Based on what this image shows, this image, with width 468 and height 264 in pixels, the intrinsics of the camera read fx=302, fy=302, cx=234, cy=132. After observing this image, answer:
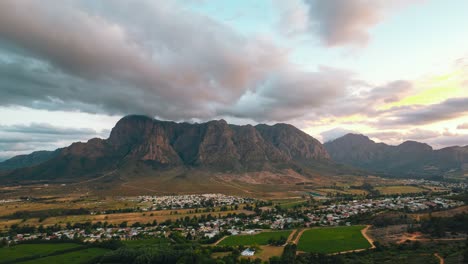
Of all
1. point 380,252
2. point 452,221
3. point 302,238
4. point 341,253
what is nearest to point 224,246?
point 302,238

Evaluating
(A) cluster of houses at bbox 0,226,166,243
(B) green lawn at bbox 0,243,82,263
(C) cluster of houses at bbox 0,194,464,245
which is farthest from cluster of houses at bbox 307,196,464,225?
(B) green lawn at bbox 0,243,82,263

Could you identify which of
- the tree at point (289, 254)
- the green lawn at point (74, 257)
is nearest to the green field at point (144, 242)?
the green lawn at point (74, 257)

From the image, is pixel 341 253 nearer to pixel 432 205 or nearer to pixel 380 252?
pixel 380 252

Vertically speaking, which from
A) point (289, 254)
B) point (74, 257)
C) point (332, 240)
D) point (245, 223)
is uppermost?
point (289, 254)

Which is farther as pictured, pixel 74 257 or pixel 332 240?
pixel 332 240

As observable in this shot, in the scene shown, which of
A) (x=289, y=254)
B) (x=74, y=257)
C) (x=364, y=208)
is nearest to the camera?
(x=289, y=254)

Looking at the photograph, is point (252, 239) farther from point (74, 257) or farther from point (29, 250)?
point (29, 250)

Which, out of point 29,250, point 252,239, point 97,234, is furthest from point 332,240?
point 29,250
